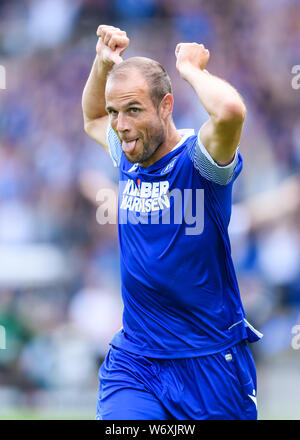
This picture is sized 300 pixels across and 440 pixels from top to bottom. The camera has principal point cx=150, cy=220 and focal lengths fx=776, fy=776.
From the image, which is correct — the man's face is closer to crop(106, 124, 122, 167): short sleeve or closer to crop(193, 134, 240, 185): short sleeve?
crop(193, 134, 240, 185): short sleeve

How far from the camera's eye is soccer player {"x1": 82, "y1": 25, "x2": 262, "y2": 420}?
14.3ft

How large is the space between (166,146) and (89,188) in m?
6.59

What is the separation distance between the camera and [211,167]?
4258 millimetres

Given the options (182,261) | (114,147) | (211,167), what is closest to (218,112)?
(211,167)

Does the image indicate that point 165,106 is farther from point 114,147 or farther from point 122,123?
point 114,147

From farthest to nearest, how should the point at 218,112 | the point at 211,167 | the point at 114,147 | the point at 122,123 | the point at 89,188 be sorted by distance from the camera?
the point at 89,188
the point at 114,147
the point at 122,123
the point at 211,167
the point at 218,112

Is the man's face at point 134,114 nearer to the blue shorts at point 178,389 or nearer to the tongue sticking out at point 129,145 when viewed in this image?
the tongue sticking out at point 129,145

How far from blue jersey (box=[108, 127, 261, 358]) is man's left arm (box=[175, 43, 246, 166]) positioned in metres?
0.10

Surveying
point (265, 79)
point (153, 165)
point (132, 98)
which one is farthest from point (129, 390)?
point (265, 79)

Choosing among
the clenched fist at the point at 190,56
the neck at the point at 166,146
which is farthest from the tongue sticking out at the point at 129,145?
Result: the clenched fist at the point at 190,56

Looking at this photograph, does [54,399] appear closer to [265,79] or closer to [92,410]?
[92,410]

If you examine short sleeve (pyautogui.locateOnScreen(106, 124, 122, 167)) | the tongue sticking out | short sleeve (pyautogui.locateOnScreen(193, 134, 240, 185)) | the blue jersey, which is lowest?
the blue jersey

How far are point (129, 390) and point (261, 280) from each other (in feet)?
20.3

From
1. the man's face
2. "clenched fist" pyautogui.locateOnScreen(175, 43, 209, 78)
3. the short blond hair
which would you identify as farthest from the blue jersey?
"clenched fist" pyautogui.locateOnScreen(175, 43, 209, 78)
